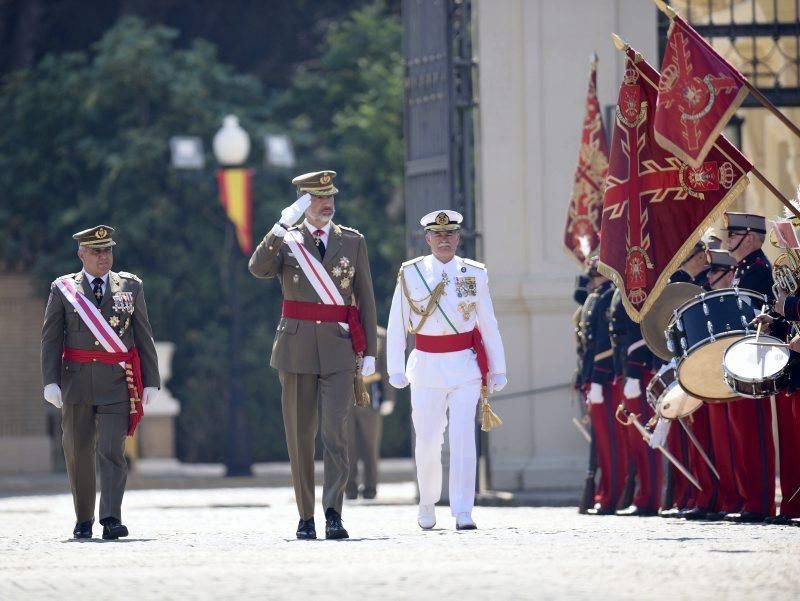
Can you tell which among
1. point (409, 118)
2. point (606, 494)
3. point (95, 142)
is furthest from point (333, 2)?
point (606, 494)

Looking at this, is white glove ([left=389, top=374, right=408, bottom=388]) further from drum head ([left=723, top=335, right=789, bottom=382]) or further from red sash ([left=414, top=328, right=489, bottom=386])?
drum head ([left=723, top=335, right=789, bottom=382])

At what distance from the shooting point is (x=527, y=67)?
19.0 metres

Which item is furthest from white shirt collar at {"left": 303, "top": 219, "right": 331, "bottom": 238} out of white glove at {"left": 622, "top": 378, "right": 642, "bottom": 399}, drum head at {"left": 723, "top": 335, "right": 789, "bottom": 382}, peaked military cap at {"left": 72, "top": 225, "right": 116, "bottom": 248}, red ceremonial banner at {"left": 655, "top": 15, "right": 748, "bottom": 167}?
white glove at {"left": 622, "top": 378, "right": 642, "bottom": 399}

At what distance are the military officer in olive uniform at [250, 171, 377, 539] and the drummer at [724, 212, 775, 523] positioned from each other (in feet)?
7.72

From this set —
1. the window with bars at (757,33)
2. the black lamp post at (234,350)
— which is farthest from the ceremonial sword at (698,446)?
the black lamp post at (234,350)

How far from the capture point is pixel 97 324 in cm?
1392

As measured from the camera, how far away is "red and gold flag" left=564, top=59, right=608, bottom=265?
1750 centimetres

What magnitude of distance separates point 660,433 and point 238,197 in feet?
43.5

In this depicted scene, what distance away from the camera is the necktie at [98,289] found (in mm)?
13992

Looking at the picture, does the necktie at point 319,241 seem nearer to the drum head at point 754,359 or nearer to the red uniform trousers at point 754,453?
the drum head at point 754,359

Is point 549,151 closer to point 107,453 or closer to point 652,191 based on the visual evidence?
point 652,191

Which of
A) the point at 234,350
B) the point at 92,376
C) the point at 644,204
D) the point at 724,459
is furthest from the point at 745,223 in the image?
the point at 234,350

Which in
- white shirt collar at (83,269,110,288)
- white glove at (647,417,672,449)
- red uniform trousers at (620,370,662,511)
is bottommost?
red uniform trousers at (620,370,662,511)

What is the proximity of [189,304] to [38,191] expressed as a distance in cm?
252
